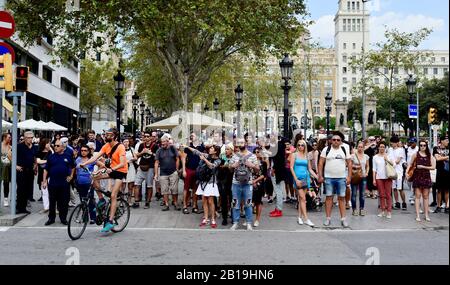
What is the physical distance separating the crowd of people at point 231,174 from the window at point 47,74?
115ft

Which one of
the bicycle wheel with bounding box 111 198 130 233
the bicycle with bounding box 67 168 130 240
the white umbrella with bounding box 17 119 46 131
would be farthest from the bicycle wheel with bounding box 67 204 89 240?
the white umbrella with bounding box 17 119 46 131

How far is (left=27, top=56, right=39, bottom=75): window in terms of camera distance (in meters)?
41.0

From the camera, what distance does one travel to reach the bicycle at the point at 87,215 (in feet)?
29.8

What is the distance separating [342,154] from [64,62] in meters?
18.5

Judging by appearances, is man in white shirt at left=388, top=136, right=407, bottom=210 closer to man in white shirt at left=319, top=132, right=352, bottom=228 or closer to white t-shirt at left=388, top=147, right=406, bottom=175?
white t-shirt at left=388, top=147, right=406, bottom=175

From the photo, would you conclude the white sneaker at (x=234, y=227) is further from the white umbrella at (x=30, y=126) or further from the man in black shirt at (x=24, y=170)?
the white umbrella at (x=30, y=126)

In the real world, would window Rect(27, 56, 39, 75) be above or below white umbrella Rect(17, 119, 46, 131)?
above

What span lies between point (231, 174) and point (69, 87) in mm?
52690

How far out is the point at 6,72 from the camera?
11.1 m

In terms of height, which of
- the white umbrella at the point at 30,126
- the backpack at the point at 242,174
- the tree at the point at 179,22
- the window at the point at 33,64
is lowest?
the backpack at the point at 242,174

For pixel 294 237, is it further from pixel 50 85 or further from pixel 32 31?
pixel 50 85

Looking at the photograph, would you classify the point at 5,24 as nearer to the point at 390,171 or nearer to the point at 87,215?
the point at 87,215

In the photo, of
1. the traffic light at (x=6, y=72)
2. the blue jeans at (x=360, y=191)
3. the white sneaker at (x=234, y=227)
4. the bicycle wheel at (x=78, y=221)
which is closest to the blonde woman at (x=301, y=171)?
the white sneaker at (x=234, y=227)
